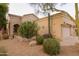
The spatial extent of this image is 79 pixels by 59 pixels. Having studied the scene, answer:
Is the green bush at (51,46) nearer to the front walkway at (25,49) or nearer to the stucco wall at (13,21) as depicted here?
the front walkway at (25,49)

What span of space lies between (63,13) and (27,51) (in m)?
0.49

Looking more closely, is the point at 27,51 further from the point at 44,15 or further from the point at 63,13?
the point at 63,13

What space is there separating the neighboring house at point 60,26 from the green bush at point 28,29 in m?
0.05

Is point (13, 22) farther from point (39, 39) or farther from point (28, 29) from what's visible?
point (39, 39)

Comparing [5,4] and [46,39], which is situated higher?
[5,4]

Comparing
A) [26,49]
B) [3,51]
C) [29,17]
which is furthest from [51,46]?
[3,51]

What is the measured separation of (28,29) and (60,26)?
0.98ft

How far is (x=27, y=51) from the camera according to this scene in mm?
1476

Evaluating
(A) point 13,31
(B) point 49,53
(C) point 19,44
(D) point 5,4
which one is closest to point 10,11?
(D) point 5,4

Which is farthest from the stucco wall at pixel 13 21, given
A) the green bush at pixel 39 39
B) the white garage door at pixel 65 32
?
the white garage door at pixel 65 32

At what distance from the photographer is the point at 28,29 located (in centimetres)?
149

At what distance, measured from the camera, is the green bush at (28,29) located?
148 centimetres

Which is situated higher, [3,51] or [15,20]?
[15,20]

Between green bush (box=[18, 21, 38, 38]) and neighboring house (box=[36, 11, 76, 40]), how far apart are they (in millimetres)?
48
